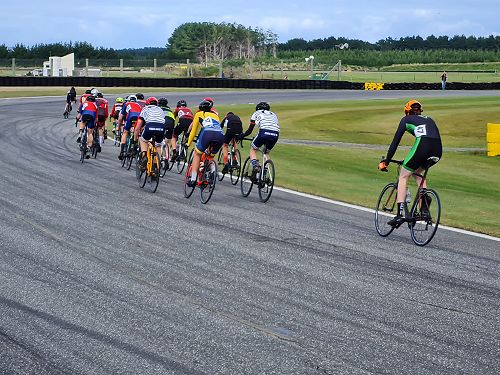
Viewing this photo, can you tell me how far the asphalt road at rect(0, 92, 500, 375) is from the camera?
7.04 meters

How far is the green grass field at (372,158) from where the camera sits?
57.5ft

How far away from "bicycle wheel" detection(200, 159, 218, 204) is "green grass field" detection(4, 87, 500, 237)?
264cm

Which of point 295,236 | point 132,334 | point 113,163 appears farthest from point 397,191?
point 113,163

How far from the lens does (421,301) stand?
8.98m

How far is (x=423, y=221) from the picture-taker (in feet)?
39.9

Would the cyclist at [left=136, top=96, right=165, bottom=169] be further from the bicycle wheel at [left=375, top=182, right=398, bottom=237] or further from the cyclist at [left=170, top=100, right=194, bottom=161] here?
the bicycle wheel at [left=375, top=182, right=398, bottom=237]

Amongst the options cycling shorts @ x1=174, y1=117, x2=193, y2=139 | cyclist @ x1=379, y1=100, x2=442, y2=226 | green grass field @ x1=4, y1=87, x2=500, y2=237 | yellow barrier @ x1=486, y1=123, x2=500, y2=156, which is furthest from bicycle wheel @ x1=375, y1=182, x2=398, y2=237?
yellow barrier @ x1=486, y1=123, x2=500, y2=156

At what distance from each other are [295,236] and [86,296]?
176 inches

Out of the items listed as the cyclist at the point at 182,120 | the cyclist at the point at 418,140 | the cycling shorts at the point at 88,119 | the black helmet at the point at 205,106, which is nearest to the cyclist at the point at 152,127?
the black helmet at the point at 205,106

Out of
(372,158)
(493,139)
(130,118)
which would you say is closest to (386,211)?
(130,118)

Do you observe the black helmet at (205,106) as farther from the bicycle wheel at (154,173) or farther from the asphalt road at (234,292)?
the bicycle wheel at (154,173)

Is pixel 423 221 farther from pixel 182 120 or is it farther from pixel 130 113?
pixel 130 113

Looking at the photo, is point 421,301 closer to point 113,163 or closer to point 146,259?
point 146,259

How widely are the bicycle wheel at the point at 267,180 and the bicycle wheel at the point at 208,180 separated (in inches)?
35.9
